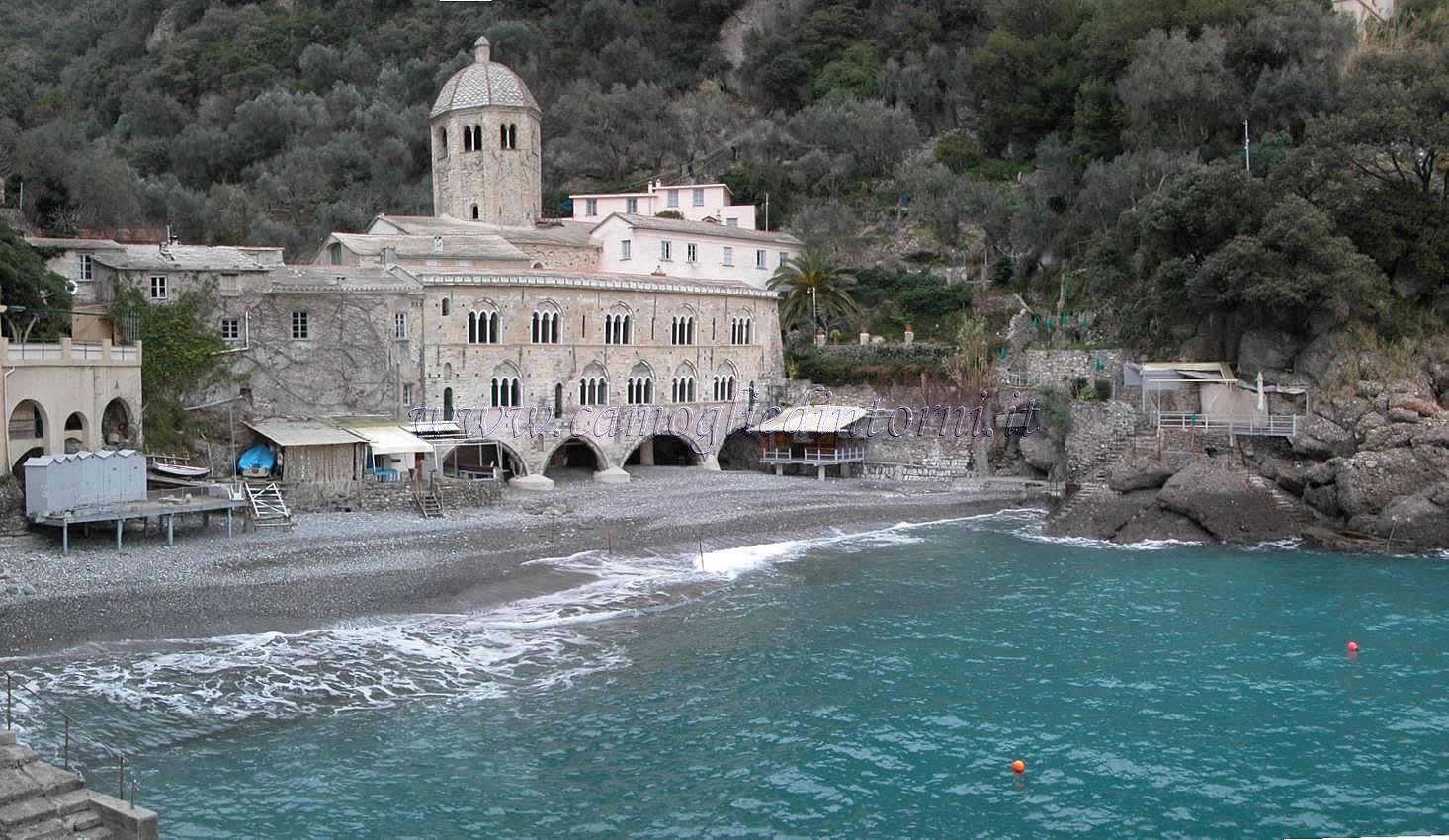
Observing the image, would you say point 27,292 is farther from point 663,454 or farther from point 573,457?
point 663,454

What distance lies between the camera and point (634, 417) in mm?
43781

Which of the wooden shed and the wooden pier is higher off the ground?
the wooden shed

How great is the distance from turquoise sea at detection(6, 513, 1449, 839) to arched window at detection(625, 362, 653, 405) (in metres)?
16.8

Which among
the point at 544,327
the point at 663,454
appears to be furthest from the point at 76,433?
the point at 663,454

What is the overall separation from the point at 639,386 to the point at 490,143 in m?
14.9

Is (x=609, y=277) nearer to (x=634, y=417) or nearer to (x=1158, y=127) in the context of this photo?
(x=634, y=417)

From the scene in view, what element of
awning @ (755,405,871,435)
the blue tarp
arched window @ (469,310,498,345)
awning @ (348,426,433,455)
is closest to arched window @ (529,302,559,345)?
arched window @ (469,310,498,345)

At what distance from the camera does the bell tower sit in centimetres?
5172

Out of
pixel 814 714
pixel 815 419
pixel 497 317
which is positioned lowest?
pixel 814 714

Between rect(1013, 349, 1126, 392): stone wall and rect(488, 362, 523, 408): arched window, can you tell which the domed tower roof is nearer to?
rect(488, 362, 523, 408): arched window

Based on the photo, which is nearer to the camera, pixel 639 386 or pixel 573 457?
pixel 639 386

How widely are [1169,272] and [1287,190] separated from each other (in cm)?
439

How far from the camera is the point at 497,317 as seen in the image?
133 ft

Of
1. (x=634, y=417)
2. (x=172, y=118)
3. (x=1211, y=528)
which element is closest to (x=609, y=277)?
(x=634, y=417)
